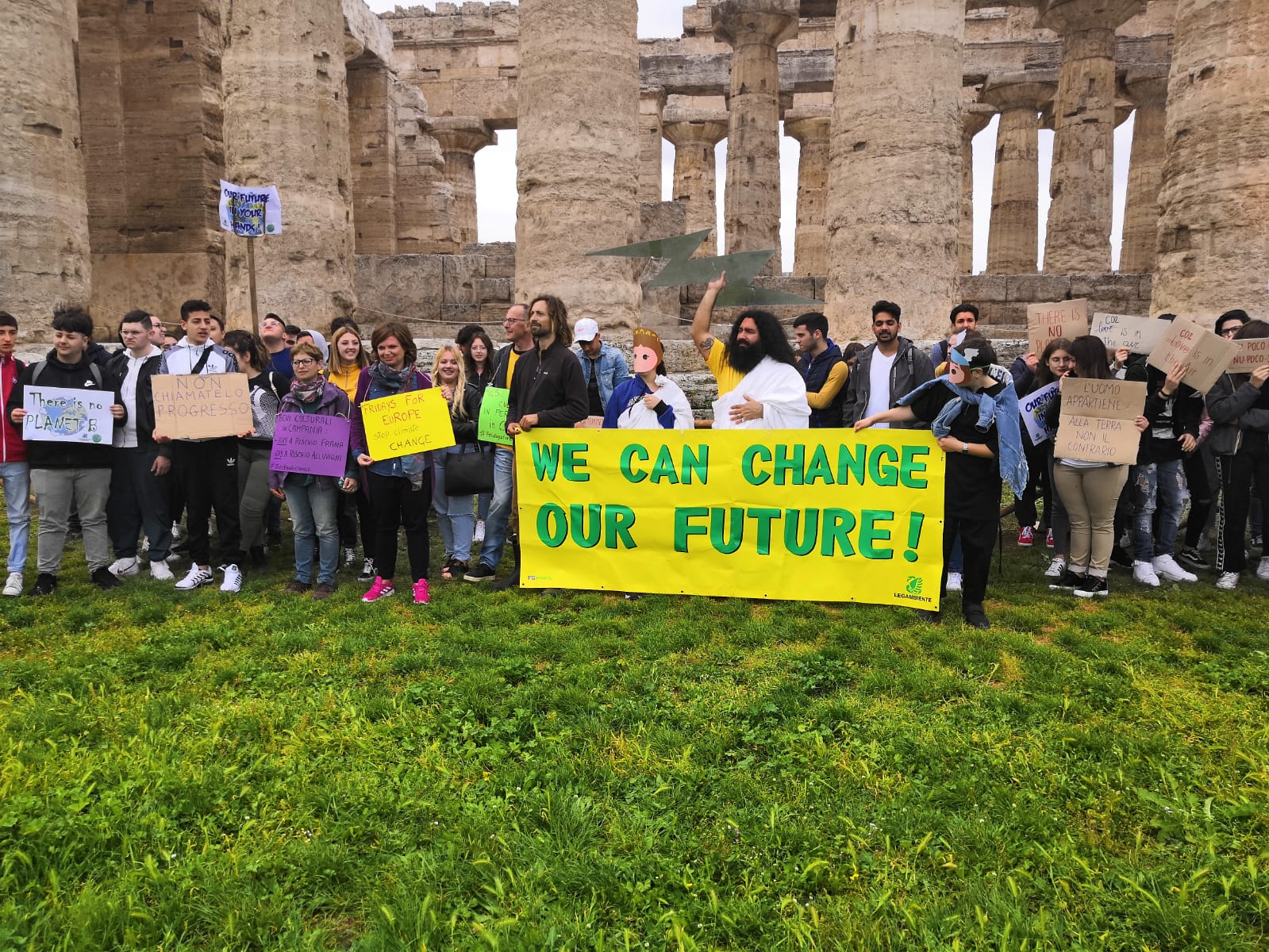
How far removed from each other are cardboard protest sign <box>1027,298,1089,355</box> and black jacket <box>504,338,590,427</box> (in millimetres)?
3904

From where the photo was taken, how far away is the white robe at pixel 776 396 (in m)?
5.80

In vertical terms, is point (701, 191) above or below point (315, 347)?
above

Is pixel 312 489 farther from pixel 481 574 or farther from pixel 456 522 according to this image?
pixel 481 574

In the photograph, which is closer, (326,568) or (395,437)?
(395,437)

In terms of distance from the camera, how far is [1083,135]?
20.0 meters

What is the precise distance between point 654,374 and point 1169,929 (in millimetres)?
4467

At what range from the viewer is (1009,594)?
611cm

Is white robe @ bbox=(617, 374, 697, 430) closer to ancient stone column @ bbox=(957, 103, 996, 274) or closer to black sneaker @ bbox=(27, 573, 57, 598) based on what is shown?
black sneaker @ bbox=(27, 573, 57, 598)

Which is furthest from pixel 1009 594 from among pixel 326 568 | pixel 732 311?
pixel 732 311

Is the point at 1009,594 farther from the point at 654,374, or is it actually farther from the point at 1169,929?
the point at 1169,929

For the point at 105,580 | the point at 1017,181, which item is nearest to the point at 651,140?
the point at 1017,181

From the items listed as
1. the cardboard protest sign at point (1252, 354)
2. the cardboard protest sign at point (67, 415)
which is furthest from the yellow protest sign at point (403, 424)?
the cardboard protest sign at point (1252, 354)

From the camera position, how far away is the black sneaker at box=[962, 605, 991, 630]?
17.4 ft

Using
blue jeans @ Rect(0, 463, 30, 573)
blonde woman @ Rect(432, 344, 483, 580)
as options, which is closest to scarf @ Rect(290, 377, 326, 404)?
blonde woman @ Rect(432, 344, 483, 580)
